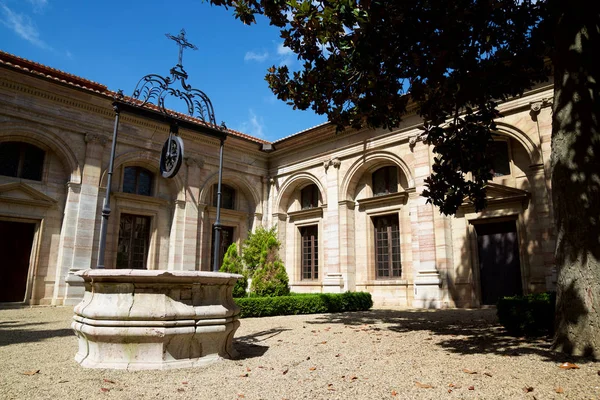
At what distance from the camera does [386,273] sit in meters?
16.0

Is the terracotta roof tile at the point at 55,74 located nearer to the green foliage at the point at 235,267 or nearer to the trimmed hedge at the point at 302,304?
the green foliage at the point at 235,267

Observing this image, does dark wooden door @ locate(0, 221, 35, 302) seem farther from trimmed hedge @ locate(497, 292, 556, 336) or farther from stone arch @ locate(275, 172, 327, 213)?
trimmed hedge @ locate(497, 292, 556, 336)

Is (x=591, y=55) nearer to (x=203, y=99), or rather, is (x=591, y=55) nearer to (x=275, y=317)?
(x=203, y=99)

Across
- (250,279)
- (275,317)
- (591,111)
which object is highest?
(591,111)

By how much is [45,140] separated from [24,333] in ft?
28.1

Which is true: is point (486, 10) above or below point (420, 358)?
above

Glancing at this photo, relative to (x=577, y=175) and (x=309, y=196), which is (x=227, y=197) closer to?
(x=309, y=196)

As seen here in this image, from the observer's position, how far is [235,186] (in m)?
19.8

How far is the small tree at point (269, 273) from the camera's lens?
1223cm

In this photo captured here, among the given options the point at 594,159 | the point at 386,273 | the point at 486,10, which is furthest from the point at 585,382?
the point at 386,273

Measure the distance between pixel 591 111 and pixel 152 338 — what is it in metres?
6.92

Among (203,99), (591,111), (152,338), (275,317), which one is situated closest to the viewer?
(152,338)

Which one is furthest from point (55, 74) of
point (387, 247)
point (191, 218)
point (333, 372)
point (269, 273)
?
point (333, 372)

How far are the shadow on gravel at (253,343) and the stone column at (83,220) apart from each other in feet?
29.2
